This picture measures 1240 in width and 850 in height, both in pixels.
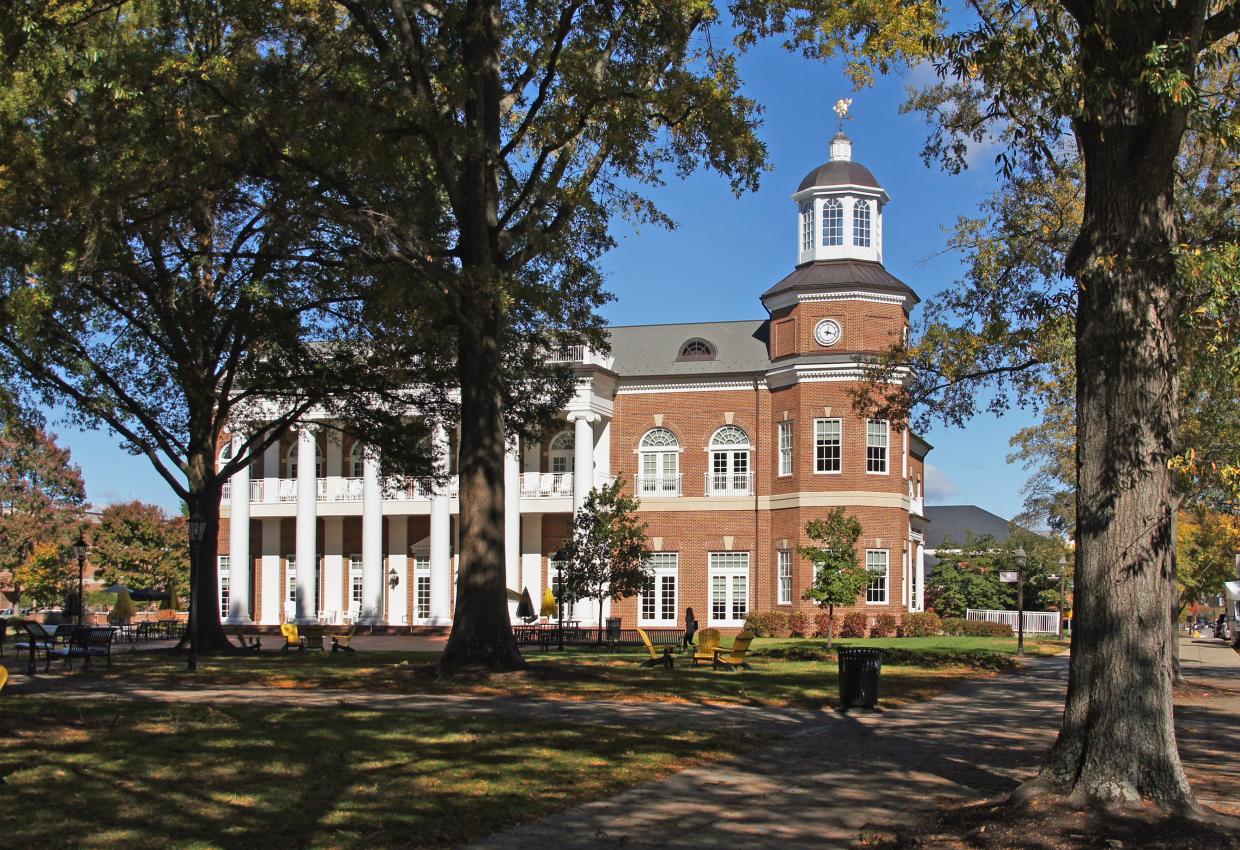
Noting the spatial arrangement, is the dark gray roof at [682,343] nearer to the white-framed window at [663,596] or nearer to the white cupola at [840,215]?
the white cupola at [840,215]

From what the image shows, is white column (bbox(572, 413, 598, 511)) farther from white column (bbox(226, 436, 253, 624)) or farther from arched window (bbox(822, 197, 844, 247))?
white column (bbox(226, 436, 253, 624))

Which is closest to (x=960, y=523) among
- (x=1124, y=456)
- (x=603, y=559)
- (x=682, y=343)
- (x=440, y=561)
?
(x=682, y=343)

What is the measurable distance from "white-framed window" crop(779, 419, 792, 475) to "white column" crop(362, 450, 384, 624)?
1567 centimetres

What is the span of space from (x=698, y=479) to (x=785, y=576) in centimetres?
535

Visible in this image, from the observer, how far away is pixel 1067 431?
2991 cm

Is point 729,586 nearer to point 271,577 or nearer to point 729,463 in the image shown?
point 729,463

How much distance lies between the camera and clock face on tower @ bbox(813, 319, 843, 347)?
4541 centimetres

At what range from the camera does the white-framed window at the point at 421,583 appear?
5009cm

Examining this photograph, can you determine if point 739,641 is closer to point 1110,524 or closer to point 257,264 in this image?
point 257,264

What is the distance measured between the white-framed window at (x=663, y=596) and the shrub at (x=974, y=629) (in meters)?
10.5

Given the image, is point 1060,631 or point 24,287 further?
point 1060,631

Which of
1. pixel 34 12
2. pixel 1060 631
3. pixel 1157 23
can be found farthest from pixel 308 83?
pixel 1060 631

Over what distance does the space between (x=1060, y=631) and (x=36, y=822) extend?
45.4 m

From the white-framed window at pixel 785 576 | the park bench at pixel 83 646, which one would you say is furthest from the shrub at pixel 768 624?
the park bench at pixel 83 646
